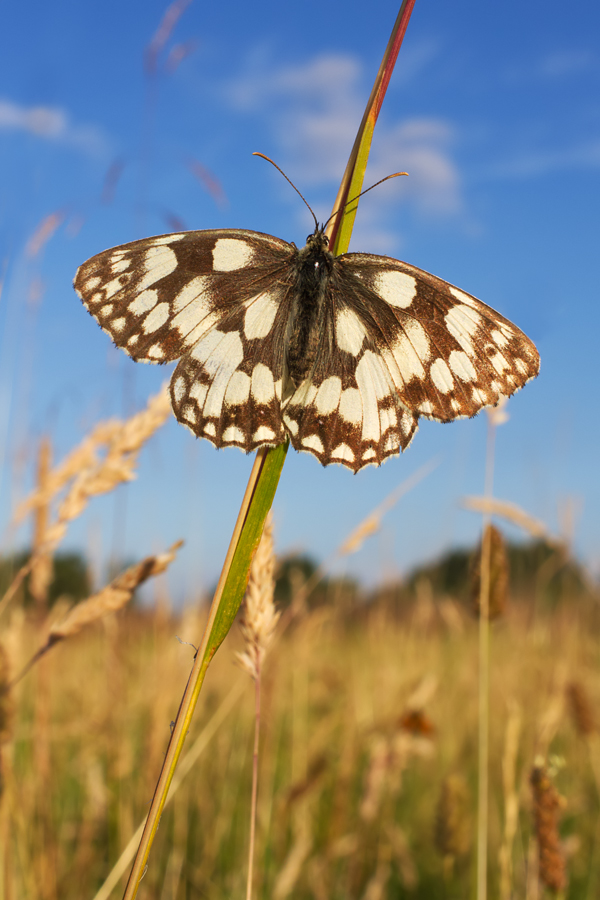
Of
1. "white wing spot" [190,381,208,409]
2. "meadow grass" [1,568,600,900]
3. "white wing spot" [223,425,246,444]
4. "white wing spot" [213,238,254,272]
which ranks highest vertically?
"white wing spot" [213,238,254,272]

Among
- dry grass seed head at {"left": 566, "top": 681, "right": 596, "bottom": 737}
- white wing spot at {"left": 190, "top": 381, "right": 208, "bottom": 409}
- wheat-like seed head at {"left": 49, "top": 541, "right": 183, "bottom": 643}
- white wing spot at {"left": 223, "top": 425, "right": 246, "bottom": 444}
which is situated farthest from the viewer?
dry grass seed head at {"left": 566, "top": 681, "right": 596, "bottom": 737}

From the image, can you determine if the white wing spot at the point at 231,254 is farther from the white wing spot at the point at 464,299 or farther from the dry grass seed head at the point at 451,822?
the dry grass seed head at the point at 451,822

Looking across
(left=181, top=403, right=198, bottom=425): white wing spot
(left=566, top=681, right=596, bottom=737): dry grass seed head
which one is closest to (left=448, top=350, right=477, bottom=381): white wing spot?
(left=181, top=403, right=198, bottom=425): white wing spot

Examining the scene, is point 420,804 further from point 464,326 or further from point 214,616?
point 214,616

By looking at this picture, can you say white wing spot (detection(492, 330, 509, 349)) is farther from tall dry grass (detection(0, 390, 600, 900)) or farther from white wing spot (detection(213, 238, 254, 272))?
white wing spot (detection(213, 238, 254, 272))

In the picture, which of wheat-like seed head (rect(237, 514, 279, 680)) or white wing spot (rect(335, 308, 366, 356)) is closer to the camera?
wheat-like seed head (rect(237, 514, 279, 680))

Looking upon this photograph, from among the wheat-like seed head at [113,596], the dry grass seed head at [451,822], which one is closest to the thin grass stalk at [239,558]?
the wheat-like seed head at [113,596]

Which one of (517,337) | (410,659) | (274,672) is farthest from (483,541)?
(410,659)

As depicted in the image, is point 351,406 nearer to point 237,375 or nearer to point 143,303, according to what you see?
point 237,375
